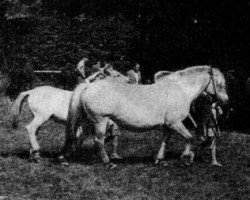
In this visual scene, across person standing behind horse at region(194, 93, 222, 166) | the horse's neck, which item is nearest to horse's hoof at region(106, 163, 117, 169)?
person standing behind horse at region(194, 93, 222, 166)

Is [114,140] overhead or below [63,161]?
overhead

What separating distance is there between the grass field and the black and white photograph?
0.02 m

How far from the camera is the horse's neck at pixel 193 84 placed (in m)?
11.9

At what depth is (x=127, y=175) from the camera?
10461 millimetres

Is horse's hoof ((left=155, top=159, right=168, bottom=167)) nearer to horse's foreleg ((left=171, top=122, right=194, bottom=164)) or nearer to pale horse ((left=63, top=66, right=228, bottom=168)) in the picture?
pale horse ((left=63, top=66, right=228, bottom=168))

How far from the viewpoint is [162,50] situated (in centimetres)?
2414

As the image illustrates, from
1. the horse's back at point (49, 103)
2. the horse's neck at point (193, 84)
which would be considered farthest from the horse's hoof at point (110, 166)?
the horse's neck at point (193, 84)

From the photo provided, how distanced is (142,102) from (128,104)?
0.32 metres

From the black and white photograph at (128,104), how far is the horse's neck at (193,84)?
0.02 metres

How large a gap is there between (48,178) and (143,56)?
16.5m

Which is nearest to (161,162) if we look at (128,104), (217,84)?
(128,104)

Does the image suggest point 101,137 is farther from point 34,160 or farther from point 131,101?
point 34,160

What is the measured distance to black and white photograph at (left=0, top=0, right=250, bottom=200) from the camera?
32.8 feet

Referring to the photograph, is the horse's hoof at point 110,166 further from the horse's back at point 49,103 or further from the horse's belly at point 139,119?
the horse's back at point 49,103
